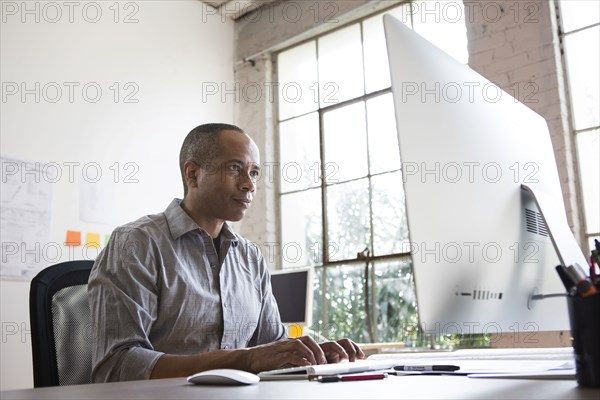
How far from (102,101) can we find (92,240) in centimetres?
80

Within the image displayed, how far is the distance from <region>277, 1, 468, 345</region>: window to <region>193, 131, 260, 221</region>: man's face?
Result: 1.85 metres

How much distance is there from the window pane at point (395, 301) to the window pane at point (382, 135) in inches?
22.5

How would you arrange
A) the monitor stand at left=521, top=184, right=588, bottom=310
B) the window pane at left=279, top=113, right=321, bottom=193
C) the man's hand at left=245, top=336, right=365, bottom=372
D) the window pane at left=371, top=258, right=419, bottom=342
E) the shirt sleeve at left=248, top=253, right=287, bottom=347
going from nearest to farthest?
1. the monitor stand at left=521, top=184, right=588, bottom=310
2. the man's hand at left=245, top=336, right=365, bottom=372
3. the shirt sleeve at left=248, top=253, right=287, bottom=347
4. the window pane at left=371, top=258, right=419, bottom=342
5. the window pane at left=279, top=113, right=321, bottom=193

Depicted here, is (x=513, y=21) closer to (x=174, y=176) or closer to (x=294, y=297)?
(x=294, y=297)

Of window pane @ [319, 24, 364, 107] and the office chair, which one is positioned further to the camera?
window pane @ [319, 24, 364, 107]

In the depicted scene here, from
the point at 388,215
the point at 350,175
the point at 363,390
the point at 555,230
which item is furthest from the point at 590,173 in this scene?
the point at 363,390

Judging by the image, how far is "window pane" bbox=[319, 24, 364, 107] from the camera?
12.9 ft

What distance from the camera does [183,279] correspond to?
154 centimetres

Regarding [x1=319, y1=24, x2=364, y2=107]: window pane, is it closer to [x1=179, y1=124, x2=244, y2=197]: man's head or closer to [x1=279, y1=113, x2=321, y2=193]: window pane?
[x1=279, y1=113, x2=321, y2=193]: window pane

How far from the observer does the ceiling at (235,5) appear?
168 inches

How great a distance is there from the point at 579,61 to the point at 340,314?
6.15 ft

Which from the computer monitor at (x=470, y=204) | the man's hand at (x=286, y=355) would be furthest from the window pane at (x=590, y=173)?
the man's hand at (x=286, y=355)

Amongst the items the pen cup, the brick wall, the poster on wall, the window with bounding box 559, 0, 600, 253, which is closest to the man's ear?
the pen cup

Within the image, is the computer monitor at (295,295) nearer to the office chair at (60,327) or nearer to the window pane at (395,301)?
the window pane at (395,301)
